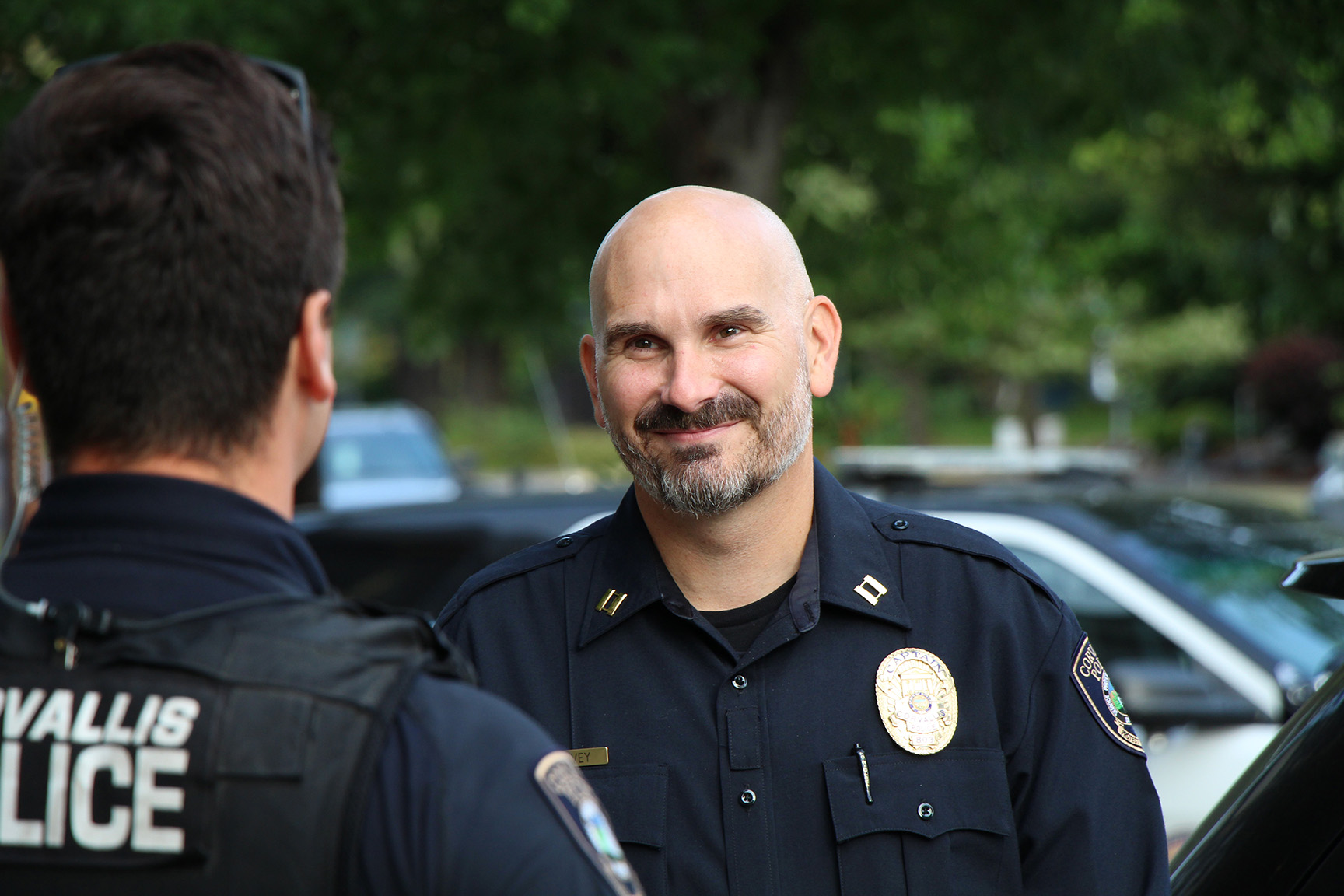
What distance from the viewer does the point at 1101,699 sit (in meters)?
2.04

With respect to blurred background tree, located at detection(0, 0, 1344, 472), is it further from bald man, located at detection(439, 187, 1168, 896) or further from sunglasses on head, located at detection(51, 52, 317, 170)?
sunglasses on head, located at detection(51, 52, 317, 170)

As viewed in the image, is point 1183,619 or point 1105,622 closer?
point 1183,619

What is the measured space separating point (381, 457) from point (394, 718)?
46.6 ft

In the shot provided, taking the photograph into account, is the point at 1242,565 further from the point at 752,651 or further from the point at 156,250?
the point at 156,250

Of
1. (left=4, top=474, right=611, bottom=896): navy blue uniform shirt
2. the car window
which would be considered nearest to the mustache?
(left=4, top=474, right=611, bottom=896): navy blue uniform shirt

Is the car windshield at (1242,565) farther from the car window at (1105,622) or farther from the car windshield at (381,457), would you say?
the car windshield at (381,457)

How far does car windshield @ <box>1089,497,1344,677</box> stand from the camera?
4.04 m

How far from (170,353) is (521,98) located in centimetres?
530

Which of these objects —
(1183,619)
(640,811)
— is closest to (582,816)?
(640,811)

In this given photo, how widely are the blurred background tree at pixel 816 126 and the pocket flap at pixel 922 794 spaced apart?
12.7ft

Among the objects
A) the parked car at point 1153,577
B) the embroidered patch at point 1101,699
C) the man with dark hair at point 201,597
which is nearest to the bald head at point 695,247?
the embroidered patch at point 1101,699

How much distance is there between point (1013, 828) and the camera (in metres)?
1.98

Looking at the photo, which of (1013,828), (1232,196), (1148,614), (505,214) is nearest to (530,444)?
(1232,196)

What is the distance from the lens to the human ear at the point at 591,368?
7.66 ft
